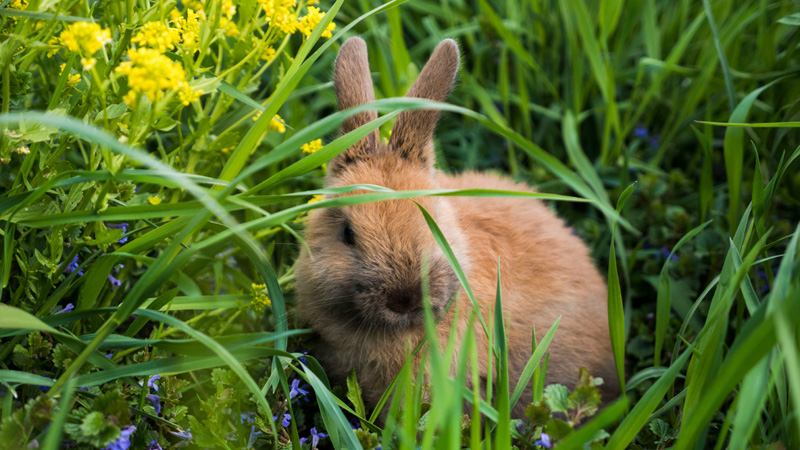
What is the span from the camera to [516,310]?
328cm

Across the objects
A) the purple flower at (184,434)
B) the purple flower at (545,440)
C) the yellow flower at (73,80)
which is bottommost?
the purple flower at (184,434)

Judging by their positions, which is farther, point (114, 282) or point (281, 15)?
point (114, 282)

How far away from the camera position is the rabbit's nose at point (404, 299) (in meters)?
2.71

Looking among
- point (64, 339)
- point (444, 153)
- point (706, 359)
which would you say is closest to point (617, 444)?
point (706, 359)

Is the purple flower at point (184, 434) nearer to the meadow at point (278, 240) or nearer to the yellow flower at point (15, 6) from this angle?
the meadow at point (278, 240)

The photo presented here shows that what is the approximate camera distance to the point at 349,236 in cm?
299

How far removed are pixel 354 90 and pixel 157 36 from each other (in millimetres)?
1099

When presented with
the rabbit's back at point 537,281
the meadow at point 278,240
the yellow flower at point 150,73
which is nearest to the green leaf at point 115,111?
the meadow at point 278,240

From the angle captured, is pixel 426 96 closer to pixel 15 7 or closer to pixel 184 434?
pixel 15 7

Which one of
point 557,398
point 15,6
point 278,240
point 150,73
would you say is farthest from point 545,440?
point 15,6

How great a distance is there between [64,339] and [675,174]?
3.64 m

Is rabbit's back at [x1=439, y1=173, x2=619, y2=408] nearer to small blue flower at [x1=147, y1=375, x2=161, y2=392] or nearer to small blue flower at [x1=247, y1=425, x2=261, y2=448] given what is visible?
small blue flower at [x1=247, y1=425, x2=261, y2=448]

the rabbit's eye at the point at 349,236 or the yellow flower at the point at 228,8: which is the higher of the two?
the yellow flower at the point at 228,8

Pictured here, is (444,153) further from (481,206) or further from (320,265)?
(320,265)
